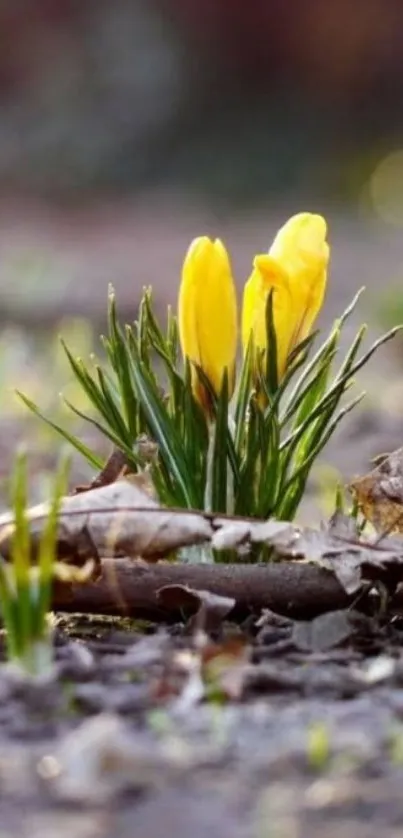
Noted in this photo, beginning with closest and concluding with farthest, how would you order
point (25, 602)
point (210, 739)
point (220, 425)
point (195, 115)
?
point (210, 739)
point (25, 602)
point (220, 425)
point (195, 115)

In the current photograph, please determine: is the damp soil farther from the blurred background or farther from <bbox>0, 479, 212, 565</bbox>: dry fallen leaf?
the blurred background

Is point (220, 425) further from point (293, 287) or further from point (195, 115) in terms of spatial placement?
point (195, 115)

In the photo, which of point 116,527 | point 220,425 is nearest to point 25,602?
point 116,527

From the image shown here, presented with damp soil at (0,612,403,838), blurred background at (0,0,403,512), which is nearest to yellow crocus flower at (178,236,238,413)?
damp soil at (0,612,403,838)

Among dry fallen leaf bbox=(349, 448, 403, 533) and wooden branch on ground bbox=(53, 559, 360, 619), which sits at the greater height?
dry fallen leaf bbox=(349, 448, 403, 533)

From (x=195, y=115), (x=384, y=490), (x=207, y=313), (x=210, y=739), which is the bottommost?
(x=210, y=739)

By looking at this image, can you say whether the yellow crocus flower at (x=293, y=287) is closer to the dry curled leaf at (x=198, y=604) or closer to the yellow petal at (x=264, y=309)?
the yellow petal at (x=264, y=309)
